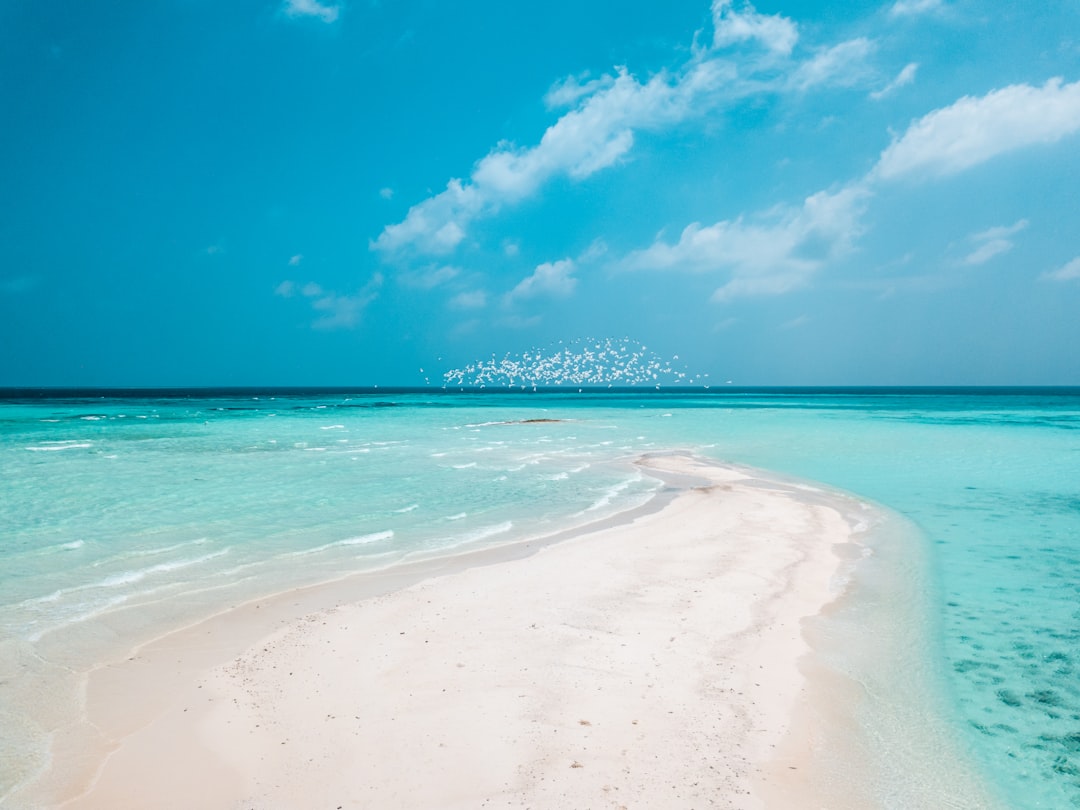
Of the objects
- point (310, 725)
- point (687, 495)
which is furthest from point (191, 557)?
point (687, 495)

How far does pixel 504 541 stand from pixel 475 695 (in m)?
6.65

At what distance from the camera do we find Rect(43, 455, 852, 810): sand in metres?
4.54

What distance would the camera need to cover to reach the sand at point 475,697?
14.9 feet

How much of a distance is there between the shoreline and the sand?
2 cm

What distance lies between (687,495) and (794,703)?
12182 millimetres

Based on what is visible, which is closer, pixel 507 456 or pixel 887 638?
pixel 887 638

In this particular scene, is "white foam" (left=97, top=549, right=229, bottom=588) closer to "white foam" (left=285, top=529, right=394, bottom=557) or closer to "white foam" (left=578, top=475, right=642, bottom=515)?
"white foam" (left=285, top=529, right=394, bottom=557)

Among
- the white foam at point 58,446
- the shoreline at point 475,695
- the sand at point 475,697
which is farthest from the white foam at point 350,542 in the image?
the white foam at point 58,446

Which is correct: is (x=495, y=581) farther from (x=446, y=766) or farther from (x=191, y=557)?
(x=191, y=557)

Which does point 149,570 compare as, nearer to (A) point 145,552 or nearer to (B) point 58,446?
(A) point 145,552

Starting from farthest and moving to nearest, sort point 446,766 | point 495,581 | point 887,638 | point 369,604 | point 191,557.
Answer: point 191,557, point 495,581, point 369,604, point 887,638, point 446,766

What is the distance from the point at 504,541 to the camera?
12.5m

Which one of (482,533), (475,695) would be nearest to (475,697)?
(475,695)

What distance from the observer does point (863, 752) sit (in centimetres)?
505
